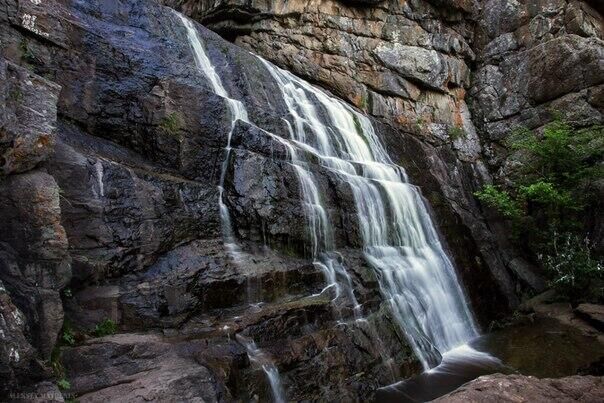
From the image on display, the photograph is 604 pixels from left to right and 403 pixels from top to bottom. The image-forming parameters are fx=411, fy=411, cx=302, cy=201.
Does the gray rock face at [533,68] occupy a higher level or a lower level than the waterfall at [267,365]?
higher

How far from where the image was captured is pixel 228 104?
10102 mm

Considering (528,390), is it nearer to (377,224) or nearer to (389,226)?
(377,224)

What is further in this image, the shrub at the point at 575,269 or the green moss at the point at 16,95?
the shrub at the point at 575,269

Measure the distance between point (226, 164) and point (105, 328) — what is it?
14.0 ft

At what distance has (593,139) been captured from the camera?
14242 millimetres

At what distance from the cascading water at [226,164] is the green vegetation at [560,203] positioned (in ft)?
31.1

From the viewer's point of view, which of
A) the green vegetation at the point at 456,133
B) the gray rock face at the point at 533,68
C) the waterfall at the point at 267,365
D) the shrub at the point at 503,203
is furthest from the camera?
the green vegetation at the point at 456,133

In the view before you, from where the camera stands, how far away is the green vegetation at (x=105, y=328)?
5.93 m

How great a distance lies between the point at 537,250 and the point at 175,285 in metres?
12.6

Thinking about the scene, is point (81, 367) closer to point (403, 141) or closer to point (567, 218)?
point (403, 141)

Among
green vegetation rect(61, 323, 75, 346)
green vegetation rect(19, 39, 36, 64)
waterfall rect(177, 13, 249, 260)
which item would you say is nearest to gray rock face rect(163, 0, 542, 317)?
waterfall rect(177, 13, 249, 260)

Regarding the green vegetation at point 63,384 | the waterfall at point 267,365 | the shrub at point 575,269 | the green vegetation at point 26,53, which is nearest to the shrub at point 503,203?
the shrub at point 575,269

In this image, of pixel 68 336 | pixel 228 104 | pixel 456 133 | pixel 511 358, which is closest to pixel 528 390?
pixel 511 358

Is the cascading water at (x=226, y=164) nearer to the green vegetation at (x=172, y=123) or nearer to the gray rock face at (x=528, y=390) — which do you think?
the green vegetation at (x=172, y=123)
